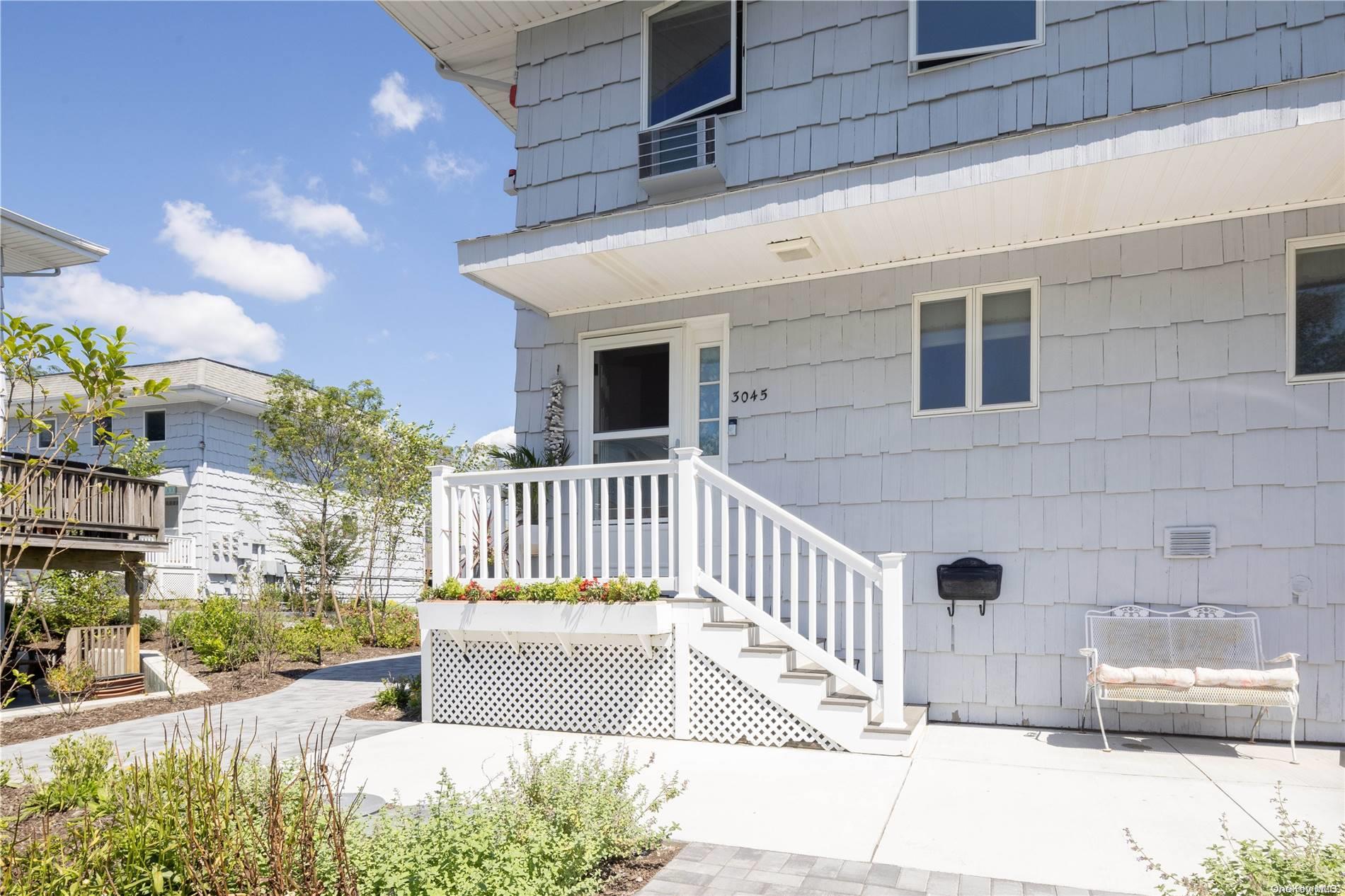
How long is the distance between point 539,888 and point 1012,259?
5.37 m

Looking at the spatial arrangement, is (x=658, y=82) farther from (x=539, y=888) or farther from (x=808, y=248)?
(x=539, y=888)

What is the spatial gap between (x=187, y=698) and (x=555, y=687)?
462cm

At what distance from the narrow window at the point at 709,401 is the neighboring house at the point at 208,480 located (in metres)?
11.8

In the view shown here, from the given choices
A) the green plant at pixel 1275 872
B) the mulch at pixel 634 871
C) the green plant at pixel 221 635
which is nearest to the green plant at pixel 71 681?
the green plant at pixel 221 635

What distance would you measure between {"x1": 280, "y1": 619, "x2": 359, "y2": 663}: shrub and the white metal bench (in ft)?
30.4

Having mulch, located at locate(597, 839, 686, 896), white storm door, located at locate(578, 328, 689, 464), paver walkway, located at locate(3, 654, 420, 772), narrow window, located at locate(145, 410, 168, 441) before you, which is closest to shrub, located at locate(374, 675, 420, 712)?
paver walkway, located at locate(3, 654, 420, 772)

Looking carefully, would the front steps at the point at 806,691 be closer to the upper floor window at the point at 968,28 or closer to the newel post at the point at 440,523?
the newel post at the point at 440,523

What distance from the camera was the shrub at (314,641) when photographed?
10969 millimetres

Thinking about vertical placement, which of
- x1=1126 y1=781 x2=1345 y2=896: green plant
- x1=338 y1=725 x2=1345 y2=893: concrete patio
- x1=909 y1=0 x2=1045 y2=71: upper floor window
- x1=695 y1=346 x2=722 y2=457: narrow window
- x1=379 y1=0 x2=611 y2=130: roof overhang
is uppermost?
x1=379 y1=0 x2=611 y2=130: roof overhang

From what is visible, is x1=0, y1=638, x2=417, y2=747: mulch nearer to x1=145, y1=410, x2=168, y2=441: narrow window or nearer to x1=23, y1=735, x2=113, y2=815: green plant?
x1=23, y1=735, x2=113, y2=815: green plant

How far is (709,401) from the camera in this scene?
732 centimetres

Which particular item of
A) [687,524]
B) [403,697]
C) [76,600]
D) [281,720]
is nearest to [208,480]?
[76,600]

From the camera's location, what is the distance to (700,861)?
351 cm

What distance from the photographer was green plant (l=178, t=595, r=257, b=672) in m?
10.2
